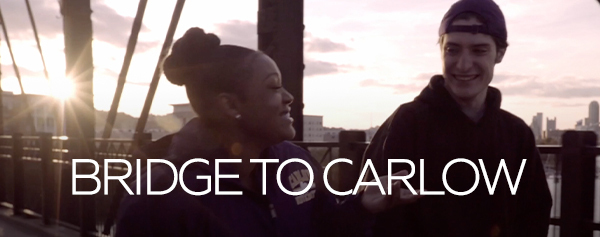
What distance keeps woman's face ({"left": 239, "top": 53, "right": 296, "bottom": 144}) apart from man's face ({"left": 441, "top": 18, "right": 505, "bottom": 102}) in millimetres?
837

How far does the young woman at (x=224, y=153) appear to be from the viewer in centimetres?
194

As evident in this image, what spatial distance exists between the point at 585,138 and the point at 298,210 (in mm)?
2457

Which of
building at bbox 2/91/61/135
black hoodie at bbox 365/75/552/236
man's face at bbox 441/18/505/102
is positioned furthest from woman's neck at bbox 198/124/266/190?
building at bbox 2/91/61/135

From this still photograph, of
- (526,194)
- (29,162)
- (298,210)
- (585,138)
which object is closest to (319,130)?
(585,138)

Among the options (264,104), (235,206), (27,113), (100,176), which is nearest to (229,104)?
(264,104)

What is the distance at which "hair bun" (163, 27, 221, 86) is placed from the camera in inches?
81.0

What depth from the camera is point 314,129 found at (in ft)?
18.8

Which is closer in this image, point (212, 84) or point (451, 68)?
point (212, 84)

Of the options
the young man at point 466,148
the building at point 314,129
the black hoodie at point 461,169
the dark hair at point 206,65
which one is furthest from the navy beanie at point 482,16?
the building at point 314,129

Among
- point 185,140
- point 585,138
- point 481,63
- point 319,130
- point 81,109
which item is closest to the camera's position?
point 185,140

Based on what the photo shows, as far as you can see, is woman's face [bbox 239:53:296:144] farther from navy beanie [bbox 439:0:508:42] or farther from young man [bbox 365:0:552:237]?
navy beanie [bbox 439:0:508:42]

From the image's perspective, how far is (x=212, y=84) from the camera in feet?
6.75

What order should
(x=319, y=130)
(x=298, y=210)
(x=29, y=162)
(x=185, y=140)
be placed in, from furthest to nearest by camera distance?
(x=29, y=162) → (x=319, y=130) → (x=298, y=210) → (x=185, y=140)

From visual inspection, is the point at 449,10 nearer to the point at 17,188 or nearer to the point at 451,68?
the point at 451,68
